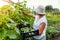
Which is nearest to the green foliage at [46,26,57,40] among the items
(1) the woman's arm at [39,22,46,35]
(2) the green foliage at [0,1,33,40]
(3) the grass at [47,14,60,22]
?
(3) the grass at [47,14,60,22]

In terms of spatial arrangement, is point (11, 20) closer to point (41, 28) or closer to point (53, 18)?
point (41, 28)

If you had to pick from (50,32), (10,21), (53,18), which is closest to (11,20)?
(10,21)

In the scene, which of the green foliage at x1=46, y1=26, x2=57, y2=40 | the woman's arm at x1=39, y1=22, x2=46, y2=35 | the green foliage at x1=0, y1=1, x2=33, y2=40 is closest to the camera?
the green foliage at x1=0, y1=1, x2=33, y2=40

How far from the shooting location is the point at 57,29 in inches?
258

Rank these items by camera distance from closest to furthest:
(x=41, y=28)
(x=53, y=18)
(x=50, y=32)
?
(x=41, y=28) → (x=50, y=32) → (x=53, y=18)

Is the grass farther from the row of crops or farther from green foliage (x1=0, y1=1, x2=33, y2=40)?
green foliage (x1=0, y1=1, x2=33, y2=40)

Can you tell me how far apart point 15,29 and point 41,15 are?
1.64 ft

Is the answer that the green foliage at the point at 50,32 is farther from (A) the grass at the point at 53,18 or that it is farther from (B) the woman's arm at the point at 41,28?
(B) the woman's arm at the point at 41,28

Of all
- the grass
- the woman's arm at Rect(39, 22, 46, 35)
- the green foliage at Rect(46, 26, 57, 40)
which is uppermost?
the woman's arm at Rect(39, 22, 46, 35)

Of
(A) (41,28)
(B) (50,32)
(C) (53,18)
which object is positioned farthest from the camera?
(C) (53,18)

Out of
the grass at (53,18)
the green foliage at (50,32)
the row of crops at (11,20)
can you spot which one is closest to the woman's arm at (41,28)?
the row of crops at (11,20)

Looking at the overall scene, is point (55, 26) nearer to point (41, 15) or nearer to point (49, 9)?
point (49, 9)

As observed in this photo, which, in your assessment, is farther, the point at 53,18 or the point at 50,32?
the point at 53,18

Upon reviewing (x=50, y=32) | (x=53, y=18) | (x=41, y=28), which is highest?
(x=41, y=28)
